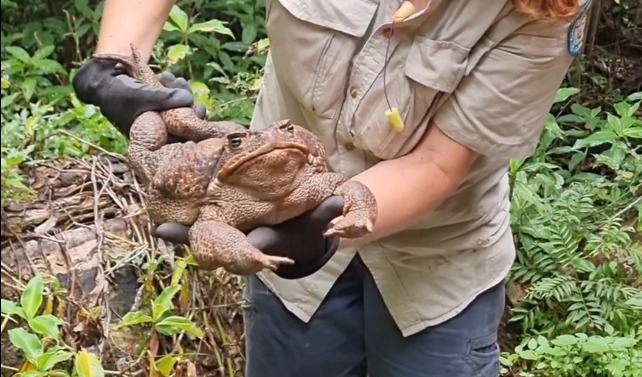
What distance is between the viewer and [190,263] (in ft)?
7.10

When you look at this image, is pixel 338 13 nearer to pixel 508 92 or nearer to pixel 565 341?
pixel 508 92

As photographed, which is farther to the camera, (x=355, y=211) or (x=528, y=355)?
(x=528, y=355)

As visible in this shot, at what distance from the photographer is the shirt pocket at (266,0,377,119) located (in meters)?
1.24

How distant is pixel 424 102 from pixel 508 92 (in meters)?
0.11

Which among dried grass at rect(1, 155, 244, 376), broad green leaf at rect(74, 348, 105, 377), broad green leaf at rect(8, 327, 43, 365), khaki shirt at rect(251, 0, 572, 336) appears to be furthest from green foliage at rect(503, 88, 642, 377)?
broad green leaf at rect(8, 327, 43, 365)

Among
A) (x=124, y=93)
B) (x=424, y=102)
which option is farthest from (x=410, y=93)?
(x=124, y=93)

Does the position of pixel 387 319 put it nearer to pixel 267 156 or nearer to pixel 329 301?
pixel 329 301

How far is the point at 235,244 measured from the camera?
3.18 feet

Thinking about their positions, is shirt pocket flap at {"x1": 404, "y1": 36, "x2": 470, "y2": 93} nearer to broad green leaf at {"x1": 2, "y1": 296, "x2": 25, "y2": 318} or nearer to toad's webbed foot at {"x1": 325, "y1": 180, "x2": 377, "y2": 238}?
toad's webbed foot at {"x1": 325, "y1": 180, "x2": 377, "y2": 238}

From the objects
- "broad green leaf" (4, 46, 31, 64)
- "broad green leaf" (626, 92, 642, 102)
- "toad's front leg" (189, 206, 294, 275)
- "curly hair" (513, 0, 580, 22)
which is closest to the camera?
"toad's front leg" (189, 206, 294, 275)

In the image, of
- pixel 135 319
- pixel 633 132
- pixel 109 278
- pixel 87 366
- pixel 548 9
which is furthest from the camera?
pixel 633 132

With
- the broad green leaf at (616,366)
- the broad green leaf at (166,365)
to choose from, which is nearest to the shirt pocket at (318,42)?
the broad green leaf at (166,365)

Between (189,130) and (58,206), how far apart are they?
51.5 inches

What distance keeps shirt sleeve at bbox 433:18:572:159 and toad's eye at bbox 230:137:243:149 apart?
0.31m
